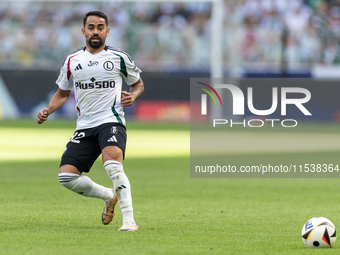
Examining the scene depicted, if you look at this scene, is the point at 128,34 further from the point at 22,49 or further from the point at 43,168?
the point at 43,168

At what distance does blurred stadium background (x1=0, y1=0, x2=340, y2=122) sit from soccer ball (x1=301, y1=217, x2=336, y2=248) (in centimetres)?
2738

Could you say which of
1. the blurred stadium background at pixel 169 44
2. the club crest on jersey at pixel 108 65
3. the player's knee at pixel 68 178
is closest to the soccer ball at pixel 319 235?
the player's knee at pixel 68 178

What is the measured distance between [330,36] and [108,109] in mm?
30392

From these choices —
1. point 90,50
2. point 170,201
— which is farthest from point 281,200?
point 90,50

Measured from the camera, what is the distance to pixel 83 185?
7043 mm

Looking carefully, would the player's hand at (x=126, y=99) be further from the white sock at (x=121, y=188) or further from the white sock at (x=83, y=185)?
the white sock at (x=83, y=185)

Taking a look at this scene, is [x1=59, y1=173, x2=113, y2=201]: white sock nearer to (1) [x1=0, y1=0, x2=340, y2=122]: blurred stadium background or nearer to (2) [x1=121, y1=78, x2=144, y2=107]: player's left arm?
(2) [x1=121, y1=78, x2=144, y2=107]: player's left arm

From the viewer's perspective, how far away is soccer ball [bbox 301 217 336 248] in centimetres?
567

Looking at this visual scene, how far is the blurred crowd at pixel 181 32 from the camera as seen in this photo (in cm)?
3425

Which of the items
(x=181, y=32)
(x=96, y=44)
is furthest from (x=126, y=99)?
(x=181, y=32)

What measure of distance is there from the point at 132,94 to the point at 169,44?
92.7 ft

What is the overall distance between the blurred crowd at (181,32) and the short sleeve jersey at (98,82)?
26.8 meters

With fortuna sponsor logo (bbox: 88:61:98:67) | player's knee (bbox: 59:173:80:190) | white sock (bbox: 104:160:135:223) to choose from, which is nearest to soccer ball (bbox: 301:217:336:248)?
white sock (bbox: 104:160:135:223)

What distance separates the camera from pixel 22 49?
3478cm
